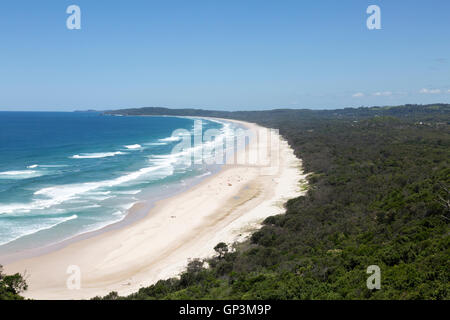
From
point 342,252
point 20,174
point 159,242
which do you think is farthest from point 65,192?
point 342,252

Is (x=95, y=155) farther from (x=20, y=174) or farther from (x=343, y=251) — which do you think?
(x=343, y=251)

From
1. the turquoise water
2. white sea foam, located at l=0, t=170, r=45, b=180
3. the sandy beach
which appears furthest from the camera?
white sea foam, located at l=0, t=170, r=45, b=180

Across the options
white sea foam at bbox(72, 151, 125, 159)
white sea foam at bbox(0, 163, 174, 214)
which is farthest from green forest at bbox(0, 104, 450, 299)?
white sea foam at bbox(72, 151, 125, 159)

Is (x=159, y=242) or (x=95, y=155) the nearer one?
(x=159, y=242)

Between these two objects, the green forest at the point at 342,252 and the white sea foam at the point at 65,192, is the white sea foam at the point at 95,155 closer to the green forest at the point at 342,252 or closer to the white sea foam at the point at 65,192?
the white sea foam at the point at 65,192

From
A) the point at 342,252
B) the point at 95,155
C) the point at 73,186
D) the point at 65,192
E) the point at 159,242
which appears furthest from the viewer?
the point at 95,155

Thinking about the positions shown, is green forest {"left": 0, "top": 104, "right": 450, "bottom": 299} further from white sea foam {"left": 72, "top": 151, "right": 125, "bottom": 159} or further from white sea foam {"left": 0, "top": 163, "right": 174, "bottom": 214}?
white sea foam {"left": 72, "top": 151, "right": 125, "bottom": 159}
